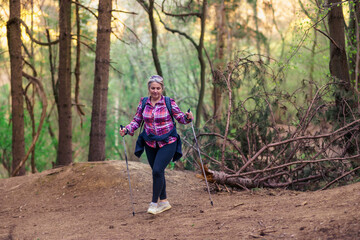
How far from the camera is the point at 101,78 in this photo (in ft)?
30.6

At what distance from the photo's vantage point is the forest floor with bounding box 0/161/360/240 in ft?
15.0

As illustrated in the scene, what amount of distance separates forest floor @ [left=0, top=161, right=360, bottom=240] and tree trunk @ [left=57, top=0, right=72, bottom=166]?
7.48 feet

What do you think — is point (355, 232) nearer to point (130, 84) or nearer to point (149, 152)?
point (149, 152)

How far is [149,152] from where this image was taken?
6.13 meters

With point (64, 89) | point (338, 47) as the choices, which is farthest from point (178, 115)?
point (64, 89)

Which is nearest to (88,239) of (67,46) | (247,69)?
(247,69)

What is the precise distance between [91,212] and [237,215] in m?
2.60

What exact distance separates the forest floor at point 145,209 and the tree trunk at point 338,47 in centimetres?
346

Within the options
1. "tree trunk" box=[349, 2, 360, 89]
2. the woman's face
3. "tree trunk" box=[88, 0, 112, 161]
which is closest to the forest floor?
"tree trunk" box=[88, 0, 112, 161]

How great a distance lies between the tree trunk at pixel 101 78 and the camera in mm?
9133

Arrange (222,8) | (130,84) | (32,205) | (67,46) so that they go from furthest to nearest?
1. (130,84)
2. (222,8)
3. (67,46)
4. (32,205)

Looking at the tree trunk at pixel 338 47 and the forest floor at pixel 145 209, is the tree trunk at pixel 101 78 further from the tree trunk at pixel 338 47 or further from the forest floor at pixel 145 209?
the tree trunk at pixel 338 47

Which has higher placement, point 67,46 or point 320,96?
point 67,46

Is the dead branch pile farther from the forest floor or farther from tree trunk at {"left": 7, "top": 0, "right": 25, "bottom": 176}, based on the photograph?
tree trunk at {"left": 7, "top": 0, "right": 25, "bottom": 176}
